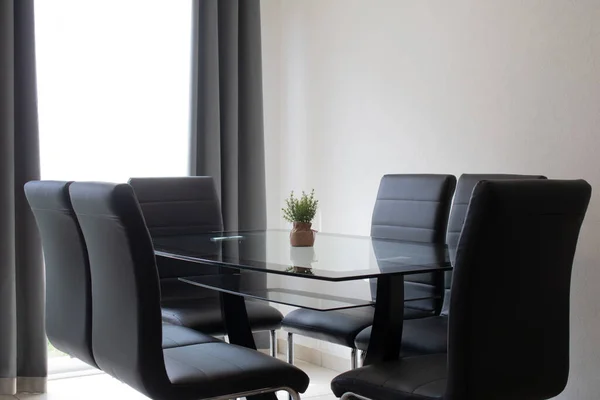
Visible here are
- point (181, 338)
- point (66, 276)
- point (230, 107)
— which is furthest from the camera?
point (230, 107)

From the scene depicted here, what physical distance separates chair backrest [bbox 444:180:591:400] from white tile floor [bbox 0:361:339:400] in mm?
1995

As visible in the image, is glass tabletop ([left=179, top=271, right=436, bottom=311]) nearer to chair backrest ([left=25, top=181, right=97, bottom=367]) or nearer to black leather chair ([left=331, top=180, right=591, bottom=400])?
black leather chair ([left=331, top=180, right=591, bottom=400])

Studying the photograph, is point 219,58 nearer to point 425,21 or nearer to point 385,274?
point 425,21

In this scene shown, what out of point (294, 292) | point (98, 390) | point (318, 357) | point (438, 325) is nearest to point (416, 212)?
point (438, 325)

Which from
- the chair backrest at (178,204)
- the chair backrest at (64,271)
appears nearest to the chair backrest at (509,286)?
the chair backrest at (64,271)

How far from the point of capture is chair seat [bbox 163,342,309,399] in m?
2.21

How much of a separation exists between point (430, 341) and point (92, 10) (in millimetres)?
2856

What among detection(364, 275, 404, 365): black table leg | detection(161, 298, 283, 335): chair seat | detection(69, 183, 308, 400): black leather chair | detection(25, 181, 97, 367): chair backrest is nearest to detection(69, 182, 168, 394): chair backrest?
detection(69, 183, 308, 400): black leather chair

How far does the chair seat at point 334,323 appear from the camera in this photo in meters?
3.04

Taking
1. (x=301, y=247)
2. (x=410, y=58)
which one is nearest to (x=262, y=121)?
(x=410, y=58)

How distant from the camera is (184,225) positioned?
3.72 metres

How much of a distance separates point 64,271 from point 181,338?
44cm

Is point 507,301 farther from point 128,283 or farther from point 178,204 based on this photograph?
point 178,204

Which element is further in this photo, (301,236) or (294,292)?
(301,236)
